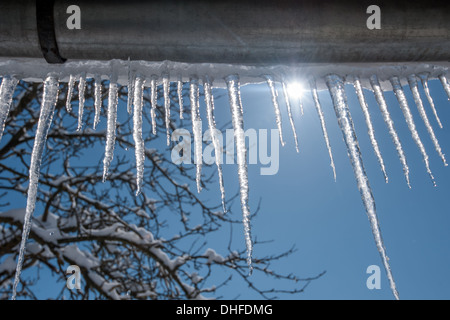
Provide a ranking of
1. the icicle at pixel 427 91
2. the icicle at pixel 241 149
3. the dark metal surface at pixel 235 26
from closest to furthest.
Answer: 1. the dark metal surface at pixel 235 26
2. the icicle at pixel 427 91
3. the icicle at pixel 241 149

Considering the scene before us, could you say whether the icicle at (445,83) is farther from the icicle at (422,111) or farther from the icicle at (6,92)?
the icicle at (6,92)

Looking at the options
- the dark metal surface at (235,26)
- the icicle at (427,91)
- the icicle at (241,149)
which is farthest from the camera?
the icicle at (241,149)

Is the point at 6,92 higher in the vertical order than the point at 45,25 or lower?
higher

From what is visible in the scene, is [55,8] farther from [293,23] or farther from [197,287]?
[197,287]

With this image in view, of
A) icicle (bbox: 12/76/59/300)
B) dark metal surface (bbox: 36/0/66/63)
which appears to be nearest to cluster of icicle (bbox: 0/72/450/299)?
icicle (bbox: 12/76/59/300)

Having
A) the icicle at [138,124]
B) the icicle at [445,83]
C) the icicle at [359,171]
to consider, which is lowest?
the icicle at [359,171]

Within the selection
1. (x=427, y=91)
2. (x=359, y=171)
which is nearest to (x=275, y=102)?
(x=359, y=171)

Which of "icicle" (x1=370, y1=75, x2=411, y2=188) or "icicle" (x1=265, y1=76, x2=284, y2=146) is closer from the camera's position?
"icicle" (x1=265, y1=76, x2=284, y2=146)

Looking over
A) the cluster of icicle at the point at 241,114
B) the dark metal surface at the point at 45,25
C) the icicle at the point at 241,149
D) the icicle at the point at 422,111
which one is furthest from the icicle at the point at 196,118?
the icicle at the point at 422,111

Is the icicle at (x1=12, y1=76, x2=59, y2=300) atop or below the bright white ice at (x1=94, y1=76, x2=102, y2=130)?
below

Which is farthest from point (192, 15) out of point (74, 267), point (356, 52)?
point (74, 267)

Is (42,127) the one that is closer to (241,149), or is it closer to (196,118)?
(196,118)

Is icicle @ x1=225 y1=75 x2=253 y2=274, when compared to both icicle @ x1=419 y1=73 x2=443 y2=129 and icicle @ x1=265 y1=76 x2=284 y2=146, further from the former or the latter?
icicle @ x1=419 y1=73 x2=443 y2=129
